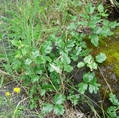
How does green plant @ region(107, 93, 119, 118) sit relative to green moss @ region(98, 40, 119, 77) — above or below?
below

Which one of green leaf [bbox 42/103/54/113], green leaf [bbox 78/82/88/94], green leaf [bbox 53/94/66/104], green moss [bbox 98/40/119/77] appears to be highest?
green moss [bbox 98/40/119/77]

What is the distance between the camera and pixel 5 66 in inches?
90.0

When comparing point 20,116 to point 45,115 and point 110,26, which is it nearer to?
point 45,115

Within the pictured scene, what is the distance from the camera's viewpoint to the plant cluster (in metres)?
2.04

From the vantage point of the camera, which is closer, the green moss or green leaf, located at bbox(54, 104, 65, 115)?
green leaf, located at bbox(54, 104, 65, 115)

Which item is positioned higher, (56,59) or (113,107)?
(56,59)

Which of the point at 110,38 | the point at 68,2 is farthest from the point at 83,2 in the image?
the point at 110,38

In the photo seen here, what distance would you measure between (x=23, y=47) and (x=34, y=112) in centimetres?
45

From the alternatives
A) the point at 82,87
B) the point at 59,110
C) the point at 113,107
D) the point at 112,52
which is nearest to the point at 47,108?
the point at 59,110

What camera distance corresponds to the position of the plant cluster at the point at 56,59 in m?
2.04

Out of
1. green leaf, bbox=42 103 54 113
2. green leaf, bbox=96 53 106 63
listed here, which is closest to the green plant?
green leaf, bbox=96 53 106 63

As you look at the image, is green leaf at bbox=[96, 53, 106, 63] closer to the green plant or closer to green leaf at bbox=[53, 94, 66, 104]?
the green plant

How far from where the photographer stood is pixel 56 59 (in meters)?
2.10

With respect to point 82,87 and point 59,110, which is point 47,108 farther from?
point 82,87
